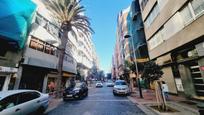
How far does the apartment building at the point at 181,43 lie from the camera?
1012 centimetres

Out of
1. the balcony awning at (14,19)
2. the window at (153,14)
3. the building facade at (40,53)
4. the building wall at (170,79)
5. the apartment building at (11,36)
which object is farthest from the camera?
the window at (153,14)

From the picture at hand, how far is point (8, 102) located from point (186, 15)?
13.8 meters

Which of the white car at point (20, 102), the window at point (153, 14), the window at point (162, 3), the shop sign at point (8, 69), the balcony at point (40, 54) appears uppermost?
the window at point (153, 14)

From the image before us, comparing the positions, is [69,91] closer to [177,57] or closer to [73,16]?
[73,16]

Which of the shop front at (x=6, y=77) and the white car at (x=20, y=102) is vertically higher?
the shop front at (x=6, y=77)

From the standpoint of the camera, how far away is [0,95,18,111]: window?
→ 546 cm

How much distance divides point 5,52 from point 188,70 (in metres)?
18.7

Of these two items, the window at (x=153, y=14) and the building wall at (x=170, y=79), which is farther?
the window at (x=153, y=14)

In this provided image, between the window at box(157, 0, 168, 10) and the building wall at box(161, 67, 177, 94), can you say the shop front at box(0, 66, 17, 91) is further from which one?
the window at box(157, 0, 168, 10)

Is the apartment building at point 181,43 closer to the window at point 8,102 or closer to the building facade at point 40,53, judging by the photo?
the window at point 8,102

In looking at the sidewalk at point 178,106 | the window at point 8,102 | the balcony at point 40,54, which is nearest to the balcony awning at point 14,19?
the balcony at point 40,54

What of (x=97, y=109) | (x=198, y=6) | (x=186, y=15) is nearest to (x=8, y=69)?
(x=97, y=109)

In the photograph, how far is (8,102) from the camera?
228 inches

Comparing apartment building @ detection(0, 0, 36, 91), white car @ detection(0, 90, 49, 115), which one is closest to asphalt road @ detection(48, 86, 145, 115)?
white car @ detection(0, 90, 49, 115)
